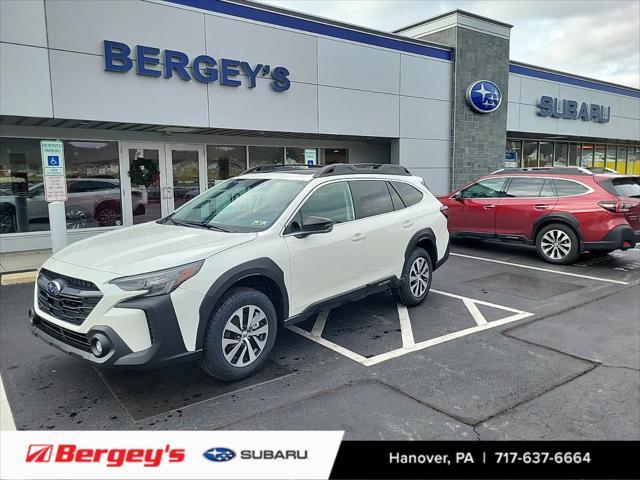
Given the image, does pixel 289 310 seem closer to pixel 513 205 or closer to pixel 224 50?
pixel 513 205

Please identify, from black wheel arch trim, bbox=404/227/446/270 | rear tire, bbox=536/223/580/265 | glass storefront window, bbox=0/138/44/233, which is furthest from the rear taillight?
glass storefront window, bbox=0/138/44/233

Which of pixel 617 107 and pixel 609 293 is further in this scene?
pixel 617 107

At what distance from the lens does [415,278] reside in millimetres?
6180

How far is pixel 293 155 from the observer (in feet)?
47.0

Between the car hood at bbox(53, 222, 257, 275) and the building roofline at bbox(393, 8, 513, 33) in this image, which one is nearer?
the car hood at bbox(53, 222, 257, 275)

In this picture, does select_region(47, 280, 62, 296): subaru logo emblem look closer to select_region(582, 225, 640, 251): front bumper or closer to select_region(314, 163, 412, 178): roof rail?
select_region(314, 163, 412, 178): roof rail

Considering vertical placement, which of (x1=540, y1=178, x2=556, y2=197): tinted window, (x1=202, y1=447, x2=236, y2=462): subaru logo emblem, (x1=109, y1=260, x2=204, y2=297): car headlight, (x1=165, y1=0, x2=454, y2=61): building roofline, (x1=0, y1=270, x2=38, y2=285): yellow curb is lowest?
(x1=0, y1=270, x2=38, y2=285): yellow curb

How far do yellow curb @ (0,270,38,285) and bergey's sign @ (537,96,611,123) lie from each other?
58.1 ft

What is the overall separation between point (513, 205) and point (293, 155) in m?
6.78

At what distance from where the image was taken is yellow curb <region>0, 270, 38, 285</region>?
25.4 ft

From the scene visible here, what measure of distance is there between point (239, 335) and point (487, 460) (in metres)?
2.08

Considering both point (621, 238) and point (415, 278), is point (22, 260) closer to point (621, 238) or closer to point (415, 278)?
point (415, 278)

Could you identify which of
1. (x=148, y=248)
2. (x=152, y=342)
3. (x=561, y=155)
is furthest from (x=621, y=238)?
(x=561, y=155)

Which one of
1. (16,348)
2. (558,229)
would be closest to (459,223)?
(558,229)
